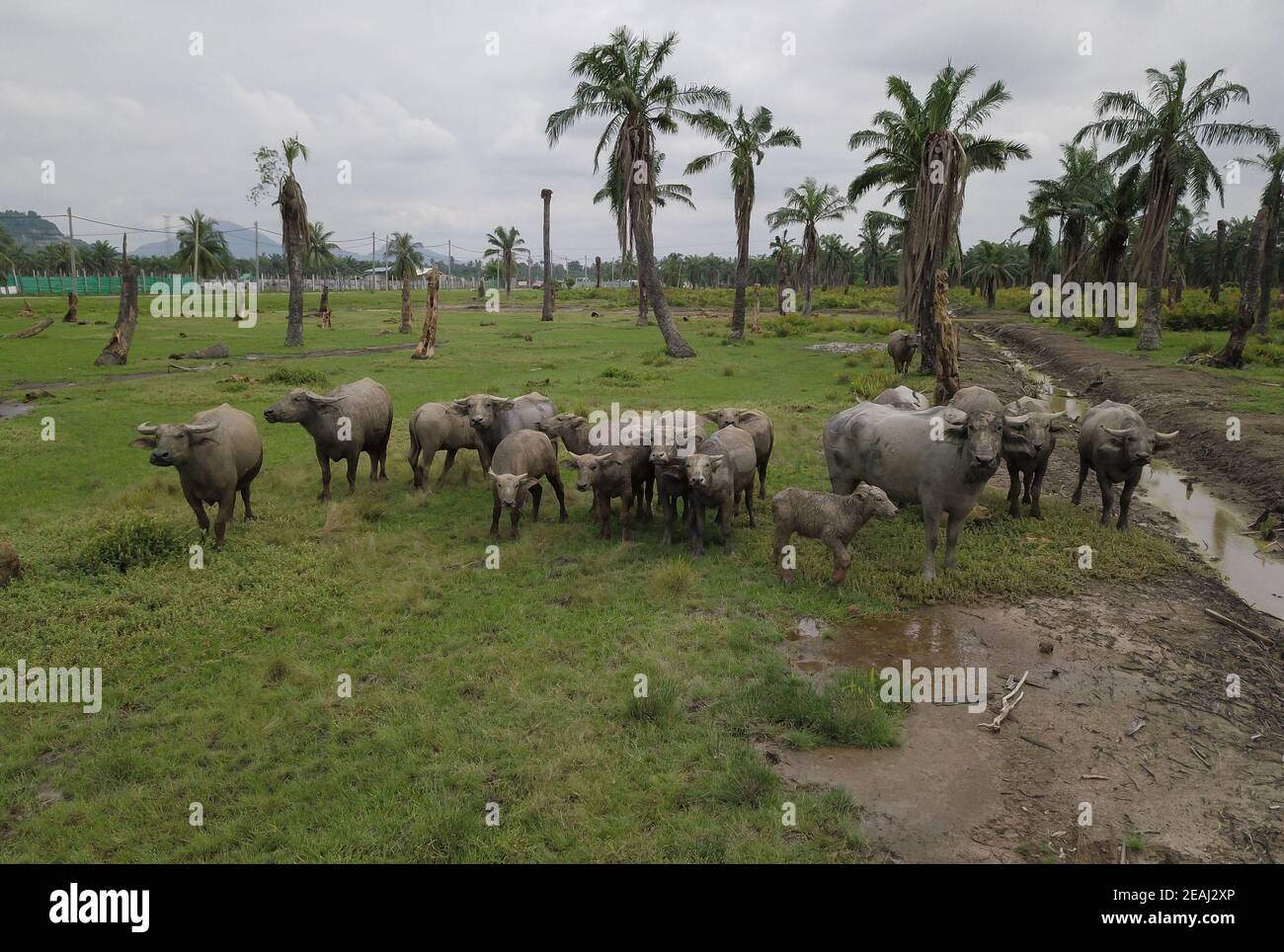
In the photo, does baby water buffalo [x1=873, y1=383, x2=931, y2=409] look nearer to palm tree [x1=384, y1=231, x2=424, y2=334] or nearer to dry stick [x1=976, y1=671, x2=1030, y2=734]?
dry stick [x1=976, y1=671, x2=1030, y2=734]

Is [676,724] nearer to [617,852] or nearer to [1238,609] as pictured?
[617,852]

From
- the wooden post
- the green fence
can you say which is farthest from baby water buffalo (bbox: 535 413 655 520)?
the green fence

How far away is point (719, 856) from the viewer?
466cm

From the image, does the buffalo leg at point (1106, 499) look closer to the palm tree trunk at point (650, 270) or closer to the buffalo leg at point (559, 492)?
the buffalo leg at point (559, 492)

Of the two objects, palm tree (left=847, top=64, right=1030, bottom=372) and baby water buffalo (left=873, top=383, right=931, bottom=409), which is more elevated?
palm tree (left=847, top=64, right=1030, bottom=372)

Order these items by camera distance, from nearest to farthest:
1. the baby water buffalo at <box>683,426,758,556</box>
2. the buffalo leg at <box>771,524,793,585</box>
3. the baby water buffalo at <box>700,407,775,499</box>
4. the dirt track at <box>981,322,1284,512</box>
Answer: the buffalo leg at <box>771,524,793,585</box> < the baby water buffalo at <box>683,426,758,556</box> < the baby water buffalo at <box>700,407,775,499</box> < the dirt track at <box>981,322,1284,512</box>

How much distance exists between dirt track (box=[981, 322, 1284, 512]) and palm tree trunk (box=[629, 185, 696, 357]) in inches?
576

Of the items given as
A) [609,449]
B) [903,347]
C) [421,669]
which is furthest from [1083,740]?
[903,347]

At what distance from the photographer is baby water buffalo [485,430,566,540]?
10039 mm

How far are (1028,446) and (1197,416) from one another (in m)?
11.0

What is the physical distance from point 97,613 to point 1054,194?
52049mm

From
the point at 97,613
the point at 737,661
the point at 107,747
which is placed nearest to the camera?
the point at 107,747

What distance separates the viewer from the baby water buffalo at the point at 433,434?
12484mm
